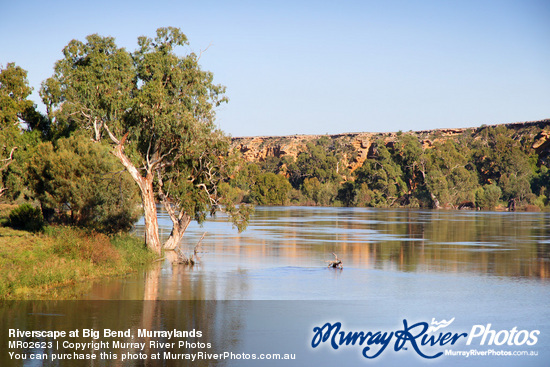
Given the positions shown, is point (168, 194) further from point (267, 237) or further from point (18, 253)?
point (267, 237)

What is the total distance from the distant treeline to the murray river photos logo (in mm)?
94735

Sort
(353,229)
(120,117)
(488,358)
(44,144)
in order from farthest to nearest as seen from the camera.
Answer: (353,229)
(44,144)
(120,117)
(488,358)

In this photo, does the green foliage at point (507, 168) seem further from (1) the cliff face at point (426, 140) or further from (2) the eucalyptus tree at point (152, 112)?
(2) the eucalyptus tree at point (152, 112)

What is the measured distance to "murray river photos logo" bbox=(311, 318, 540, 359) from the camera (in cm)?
1548

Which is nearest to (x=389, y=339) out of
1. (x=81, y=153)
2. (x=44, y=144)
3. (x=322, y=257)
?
(x=322, y=257)

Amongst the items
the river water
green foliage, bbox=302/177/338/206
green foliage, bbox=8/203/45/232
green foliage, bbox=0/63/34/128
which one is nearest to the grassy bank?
the river water

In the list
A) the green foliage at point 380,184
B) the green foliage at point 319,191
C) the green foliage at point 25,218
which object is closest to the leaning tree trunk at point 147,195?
the green foliage at point 25,218

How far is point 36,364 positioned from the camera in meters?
13.0

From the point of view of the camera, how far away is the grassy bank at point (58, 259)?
1995 centimetres

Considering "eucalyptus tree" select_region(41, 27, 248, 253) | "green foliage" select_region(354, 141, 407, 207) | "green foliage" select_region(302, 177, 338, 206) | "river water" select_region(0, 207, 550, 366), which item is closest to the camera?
"river water" select_region(0, 207, 550, 366)

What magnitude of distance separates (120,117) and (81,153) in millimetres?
4293

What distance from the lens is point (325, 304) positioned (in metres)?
20.3

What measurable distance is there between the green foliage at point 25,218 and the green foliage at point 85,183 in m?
1.74

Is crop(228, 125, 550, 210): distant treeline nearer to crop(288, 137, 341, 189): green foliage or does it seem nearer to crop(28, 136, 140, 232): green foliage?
crop(288, 137, 341, 189): green foliage
